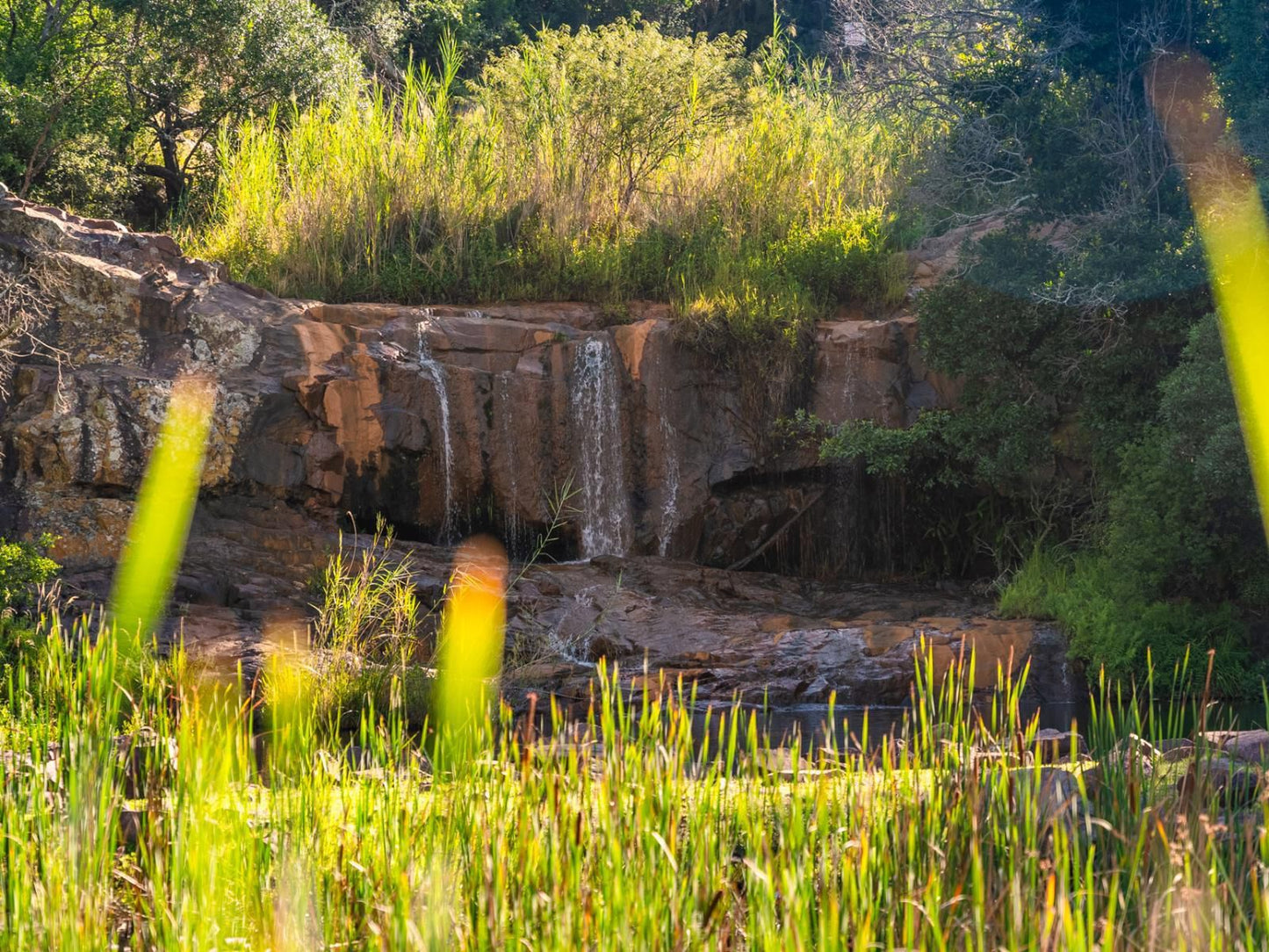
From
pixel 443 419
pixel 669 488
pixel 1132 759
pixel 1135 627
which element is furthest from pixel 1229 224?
pixel 1132 759

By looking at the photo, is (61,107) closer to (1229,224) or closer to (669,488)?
(669,488)

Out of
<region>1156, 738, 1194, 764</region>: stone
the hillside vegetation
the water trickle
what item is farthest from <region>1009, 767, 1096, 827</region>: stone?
the water trickle

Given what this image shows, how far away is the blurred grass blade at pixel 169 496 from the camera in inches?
385

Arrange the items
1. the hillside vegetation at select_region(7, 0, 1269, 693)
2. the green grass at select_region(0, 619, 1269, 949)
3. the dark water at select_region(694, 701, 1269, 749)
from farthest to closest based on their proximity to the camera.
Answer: the hillside vegetation at select_region(7, 0, 1269, 693) < the dark water at select_region(694, 701, 1269, 749) < the green grass at select_region(0, 619, 1269, 949)

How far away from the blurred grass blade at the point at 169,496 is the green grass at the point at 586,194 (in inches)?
116

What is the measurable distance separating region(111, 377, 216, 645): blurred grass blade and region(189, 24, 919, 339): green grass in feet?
9.67

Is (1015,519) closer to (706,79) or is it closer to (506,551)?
(506,551)

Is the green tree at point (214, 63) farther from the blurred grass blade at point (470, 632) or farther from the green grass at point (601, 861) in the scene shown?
the green grass at point (601, 861)

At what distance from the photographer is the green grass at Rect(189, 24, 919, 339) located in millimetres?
13734

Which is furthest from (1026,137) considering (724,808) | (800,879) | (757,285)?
(800,879)

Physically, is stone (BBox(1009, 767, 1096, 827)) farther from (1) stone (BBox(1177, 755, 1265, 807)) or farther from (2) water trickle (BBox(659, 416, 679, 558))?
(2) water trickle (BBox(659, 416, 679, 558))

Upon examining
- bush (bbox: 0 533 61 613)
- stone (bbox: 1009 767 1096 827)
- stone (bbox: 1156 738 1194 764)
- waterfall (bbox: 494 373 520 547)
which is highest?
waterfall (bbox: 494 373 520 547)

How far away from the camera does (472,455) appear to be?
470 inches

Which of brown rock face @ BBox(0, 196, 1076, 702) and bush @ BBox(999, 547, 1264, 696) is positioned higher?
brown rock face @ BBox(0, 196, 1076, 702)
